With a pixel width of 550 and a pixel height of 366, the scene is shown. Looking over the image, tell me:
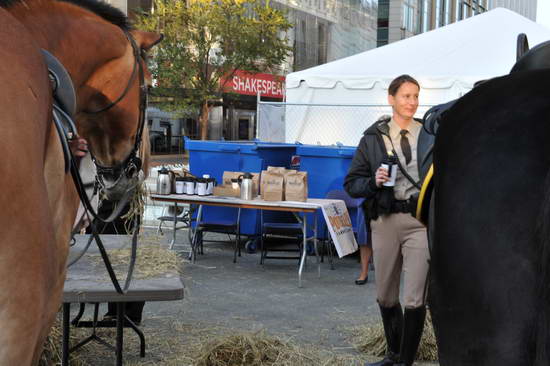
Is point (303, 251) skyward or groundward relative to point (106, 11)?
groundward

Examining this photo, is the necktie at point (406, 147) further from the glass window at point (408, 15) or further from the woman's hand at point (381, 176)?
the glass window at point (408, 15)

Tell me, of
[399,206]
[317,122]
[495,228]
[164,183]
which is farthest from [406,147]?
[317,122]

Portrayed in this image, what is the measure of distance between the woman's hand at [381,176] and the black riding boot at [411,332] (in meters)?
0.89

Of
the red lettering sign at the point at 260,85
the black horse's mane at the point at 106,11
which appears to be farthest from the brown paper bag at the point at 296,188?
the red lettering sign at the point at 260,85

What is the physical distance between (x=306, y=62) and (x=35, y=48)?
38.8 metres

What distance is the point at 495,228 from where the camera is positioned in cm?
196

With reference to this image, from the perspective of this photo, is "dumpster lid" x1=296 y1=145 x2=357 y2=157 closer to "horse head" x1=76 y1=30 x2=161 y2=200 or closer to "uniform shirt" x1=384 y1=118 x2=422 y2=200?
"uniform shirt" x1=384 y1=118 x2=422 y2=200

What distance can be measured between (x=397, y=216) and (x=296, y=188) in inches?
161

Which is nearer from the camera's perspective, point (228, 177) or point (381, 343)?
point (381, 343)

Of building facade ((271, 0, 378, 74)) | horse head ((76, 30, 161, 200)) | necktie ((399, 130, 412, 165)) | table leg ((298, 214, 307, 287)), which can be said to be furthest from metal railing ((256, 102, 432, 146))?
building facade ((271, 0, 378, 74))

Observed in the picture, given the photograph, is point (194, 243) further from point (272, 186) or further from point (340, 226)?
point (340, 226)

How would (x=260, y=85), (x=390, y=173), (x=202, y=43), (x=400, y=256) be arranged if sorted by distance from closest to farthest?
(x=390, y=173)
(x=400, y=256)
(x=202, y=43)
(x=260, y=85)

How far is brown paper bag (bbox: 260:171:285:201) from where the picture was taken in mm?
9008

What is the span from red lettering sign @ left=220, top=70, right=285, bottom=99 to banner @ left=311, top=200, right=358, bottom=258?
2029 centimetres
